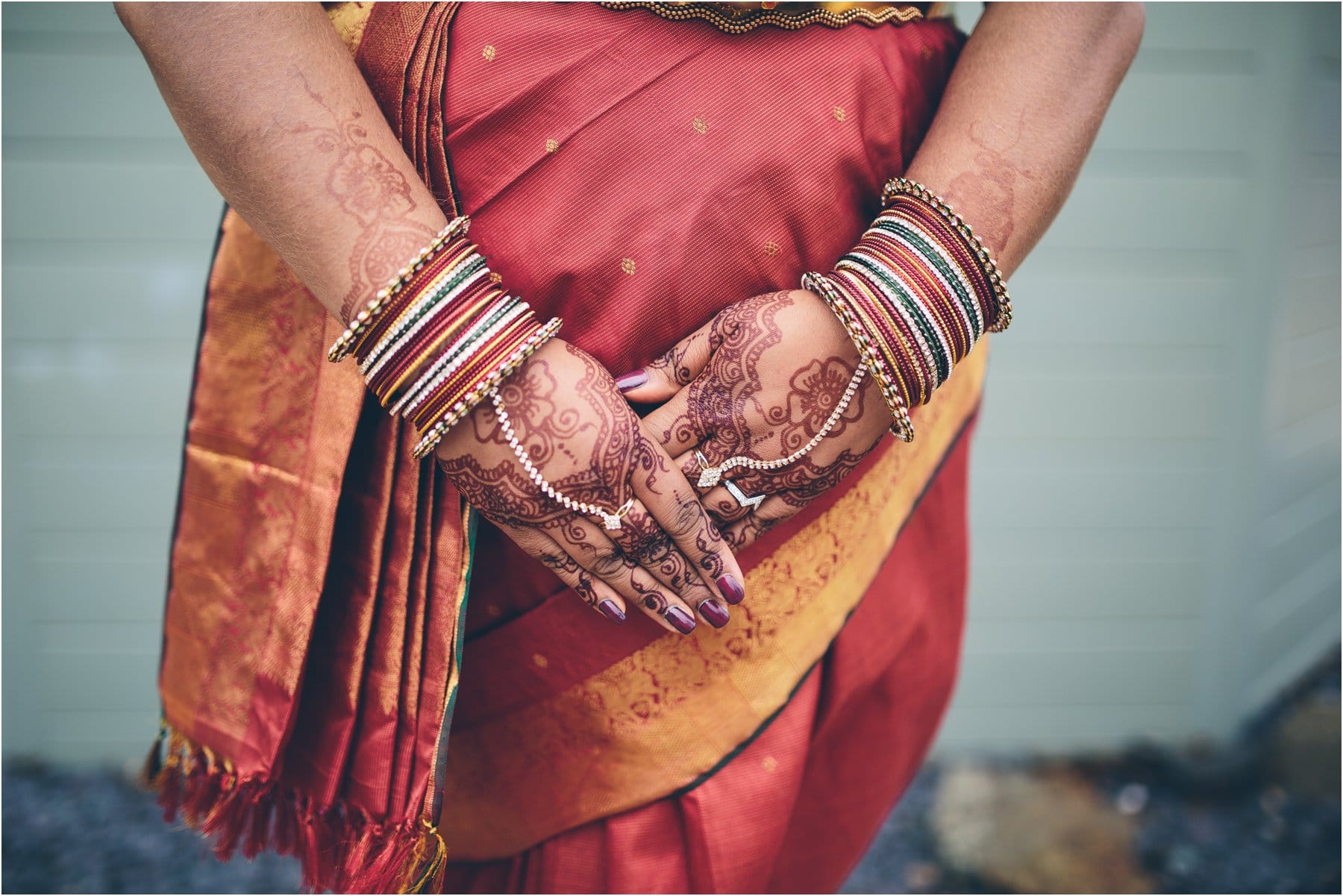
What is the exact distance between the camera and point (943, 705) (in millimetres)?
1103

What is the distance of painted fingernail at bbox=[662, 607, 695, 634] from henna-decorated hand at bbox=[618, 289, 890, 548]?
0.28 ft

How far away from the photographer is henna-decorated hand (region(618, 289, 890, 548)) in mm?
682

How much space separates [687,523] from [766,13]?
438 mm

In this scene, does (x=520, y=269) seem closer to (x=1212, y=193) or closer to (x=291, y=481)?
(x=291, y=481)

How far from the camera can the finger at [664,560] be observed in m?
0.67

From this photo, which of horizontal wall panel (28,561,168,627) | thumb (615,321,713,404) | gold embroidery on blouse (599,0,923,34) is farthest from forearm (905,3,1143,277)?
horizontal wall panel (28,561,168,627)

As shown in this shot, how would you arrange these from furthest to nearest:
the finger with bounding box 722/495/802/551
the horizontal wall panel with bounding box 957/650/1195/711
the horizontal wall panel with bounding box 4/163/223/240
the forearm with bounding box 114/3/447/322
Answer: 1. the horizontal wall panel with bounding box 957/650/1195/711
2. the horizontal wall panel with bounding box 4/163/223/240
3. the finger with bounding box 722/495/802/551
4. the forearm with bounding box 114/3/447/322

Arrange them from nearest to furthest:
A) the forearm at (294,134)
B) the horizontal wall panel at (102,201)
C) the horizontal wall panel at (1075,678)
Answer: the forearm at (294,134)
the horizontal wall panel at (102,201)
the horizontal wall panel at (1075,678)

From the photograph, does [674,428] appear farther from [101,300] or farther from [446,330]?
[101,300]

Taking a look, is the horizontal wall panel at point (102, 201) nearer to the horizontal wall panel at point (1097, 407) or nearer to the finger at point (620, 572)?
the finger at point (620, 572)

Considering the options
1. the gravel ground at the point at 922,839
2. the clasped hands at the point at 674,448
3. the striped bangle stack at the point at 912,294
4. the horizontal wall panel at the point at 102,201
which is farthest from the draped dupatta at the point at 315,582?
the gravel ground at the point at 922,839

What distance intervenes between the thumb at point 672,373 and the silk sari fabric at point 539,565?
23mm

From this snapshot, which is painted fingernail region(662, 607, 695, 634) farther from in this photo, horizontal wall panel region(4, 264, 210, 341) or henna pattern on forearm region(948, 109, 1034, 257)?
horizontal wall panel region(4, 264, 210, 341)

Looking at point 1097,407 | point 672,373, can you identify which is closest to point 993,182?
point 672,373
